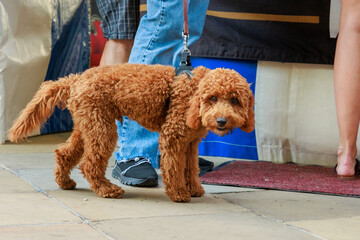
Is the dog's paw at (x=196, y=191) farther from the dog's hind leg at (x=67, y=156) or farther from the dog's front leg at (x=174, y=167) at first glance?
the dog's hind leg at (x=67, y=156)

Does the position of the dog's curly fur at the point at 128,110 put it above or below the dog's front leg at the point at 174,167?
above

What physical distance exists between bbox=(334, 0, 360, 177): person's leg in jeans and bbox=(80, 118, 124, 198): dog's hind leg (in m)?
1.44

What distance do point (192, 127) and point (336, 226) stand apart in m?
0.73

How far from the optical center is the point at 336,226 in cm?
225

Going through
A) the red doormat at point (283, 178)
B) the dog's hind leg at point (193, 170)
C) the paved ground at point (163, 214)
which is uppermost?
the dog's hind leg at point (193, 170)

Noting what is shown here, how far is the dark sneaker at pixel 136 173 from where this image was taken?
9.52 feet

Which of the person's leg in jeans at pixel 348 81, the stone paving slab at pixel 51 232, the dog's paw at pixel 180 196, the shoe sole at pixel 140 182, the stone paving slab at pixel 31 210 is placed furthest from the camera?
the person's leg in jeans at pixel 348 81

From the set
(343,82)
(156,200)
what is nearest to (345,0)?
(343,82)

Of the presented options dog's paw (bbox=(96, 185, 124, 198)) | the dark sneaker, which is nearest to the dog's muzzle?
dog's paw (bbox=(96, 185, 124, 198))

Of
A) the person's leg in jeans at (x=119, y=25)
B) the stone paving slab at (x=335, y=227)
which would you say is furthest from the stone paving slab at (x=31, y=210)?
the person's leg in jeans at (x=119, y=25)

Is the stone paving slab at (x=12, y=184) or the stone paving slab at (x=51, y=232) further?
the stone paving slab at (x=12, y=184)

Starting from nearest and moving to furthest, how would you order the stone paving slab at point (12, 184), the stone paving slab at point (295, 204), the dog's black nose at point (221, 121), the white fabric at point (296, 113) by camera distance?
the dog's black nose at point (221, 121) < the stone paving slab at point (295, 204) < the stone paving slab at point (12, 184) < the white fabric at point (296, 113)

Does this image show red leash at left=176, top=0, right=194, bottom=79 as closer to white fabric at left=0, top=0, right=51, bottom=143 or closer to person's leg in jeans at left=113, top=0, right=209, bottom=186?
person's leg in jeans at left=113, top=0, right=209, bottom=186

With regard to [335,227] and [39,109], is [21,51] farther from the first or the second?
[335,227]
